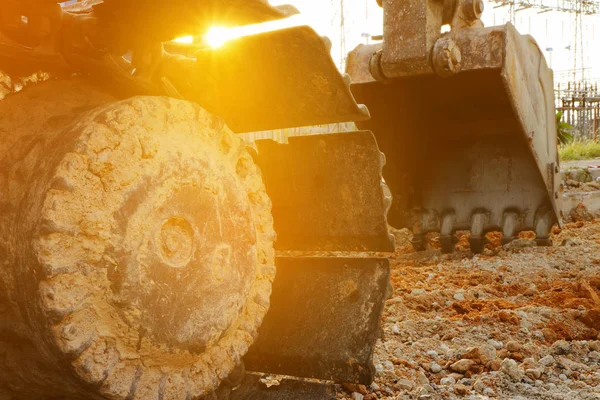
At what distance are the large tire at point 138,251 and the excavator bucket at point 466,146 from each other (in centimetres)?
232

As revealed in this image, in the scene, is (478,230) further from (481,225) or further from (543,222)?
(543,222)

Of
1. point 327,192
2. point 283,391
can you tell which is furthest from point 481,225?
point 283,391

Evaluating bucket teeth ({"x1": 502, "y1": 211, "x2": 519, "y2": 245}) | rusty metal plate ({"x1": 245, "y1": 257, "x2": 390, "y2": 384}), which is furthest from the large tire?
bucket teeth ({"x1": 502, "y1": 211, "x2": 519, "y2": 245})

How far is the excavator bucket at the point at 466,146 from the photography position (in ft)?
13.6

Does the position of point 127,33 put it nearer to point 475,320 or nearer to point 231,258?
point 231,258

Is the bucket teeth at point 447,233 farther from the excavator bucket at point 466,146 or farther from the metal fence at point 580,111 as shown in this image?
the metal fence at point 580,111

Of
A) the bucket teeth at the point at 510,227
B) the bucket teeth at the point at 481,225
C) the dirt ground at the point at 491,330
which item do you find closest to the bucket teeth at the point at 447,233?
the bucket teeth at the point at 481,225

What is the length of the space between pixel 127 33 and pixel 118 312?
71 cm

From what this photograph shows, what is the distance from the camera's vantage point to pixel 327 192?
223 cm

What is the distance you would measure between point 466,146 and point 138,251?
371cm

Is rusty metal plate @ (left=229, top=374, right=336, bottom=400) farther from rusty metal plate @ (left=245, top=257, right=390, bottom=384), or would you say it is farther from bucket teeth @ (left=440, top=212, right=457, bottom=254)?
bucket teeth @ (left=440, top=212, right=457, bottom=254)

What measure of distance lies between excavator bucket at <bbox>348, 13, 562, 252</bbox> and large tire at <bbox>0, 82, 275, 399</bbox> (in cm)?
232

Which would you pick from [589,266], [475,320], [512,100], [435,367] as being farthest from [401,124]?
[435,367]

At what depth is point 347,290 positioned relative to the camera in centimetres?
221
